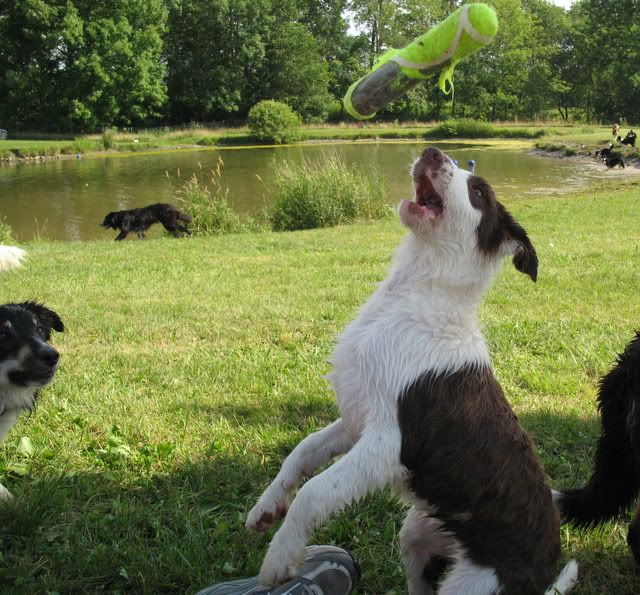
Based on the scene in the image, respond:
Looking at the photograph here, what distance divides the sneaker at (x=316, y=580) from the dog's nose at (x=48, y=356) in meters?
2.04

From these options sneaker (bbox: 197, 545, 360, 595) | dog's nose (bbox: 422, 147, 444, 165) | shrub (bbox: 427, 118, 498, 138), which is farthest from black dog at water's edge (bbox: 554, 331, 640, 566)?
shrub (bbox: 427, 118, 498, 138)

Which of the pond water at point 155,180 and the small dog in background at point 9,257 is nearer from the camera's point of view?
the small dog in background at point 9,257

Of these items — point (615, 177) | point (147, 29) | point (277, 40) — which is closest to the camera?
point (615, 177)

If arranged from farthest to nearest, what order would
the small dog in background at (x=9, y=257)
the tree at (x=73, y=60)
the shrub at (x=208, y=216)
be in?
the tree at (x=73, y=60), the shrub at (x=208, y=216), the small dog in background at (x=9, y=257)

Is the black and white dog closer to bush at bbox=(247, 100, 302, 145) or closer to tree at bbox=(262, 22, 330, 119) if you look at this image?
bush at bbox=(247, 100, 302, 145)

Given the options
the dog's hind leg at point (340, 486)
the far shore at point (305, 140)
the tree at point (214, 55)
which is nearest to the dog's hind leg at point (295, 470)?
the dog's hind leg at point (340, 486)

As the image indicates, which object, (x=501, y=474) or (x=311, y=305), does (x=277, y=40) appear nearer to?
(x=311, y=305)

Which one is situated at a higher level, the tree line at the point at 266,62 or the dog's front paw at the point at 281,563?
the tree line at the point at 266,62

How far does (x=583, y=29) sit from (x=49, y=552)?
249 ft

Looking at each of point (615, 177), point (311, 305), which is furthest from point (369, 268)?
point (615, 177)

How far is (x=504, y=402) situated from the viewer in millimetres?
2504

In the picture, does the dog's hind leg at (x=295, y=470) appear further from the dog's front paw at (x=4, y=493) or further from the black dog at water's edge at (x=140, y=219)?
the black dog at water's edge at (x=140, y=219)

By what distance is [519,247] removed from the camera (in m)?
2.70

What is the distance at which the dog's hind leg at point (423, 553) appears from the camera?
2.48 meters
